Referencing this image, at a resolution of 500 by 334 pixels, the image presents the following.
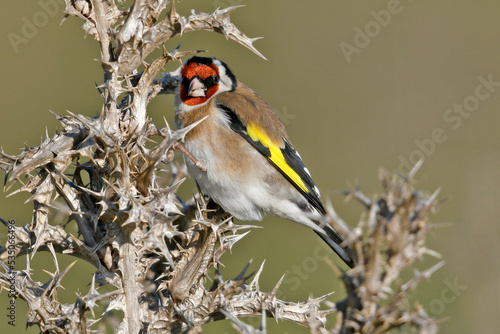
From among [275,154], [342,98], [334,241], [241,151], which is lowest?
[334,241]

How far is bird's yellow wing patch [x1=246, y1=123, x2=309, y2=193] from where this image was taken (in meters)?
3.97

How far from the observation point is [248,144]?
3980 mm

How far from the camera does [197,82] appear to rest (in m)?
3.81

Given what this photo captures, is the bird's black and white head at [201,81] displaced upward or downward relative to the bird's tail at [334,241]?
upward

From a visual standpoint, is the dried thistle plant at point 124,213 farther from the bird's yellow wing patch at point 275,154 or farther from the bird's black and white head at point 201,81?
the bird's yellow wing patch at point 275,154

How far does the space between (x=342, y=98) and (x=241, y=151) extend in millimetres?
4202

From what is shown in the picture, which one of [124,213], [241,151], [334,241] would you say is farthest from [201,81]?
[124,213]

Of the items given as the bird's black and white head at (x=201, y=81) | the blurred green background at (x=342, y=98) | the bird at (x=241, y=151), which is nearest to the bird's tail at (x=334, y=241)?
the bird at (x=241, y=151)

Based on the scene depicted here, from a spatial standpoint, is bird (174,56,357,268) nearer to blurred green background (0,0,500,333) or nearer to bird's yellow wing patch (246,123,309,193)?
bird's yellow wing patch (246,123,309,193)

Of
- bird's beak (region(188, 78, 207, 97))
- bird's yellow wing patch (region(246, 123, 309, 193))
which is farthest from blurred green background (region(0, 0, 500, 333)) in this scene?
bird's beak (region(188, 78, 207, 97))

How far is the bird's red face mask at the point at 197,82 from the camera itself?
3789mm

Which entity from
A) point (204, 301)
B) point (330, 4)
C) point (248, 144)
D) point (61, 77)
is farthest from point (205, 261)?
point (330, 4)

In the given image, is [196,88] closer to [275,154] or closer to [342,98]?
[275,154]

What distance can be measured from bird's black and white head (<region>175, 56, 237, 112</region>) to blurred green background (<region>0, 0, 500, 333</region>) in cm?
71
